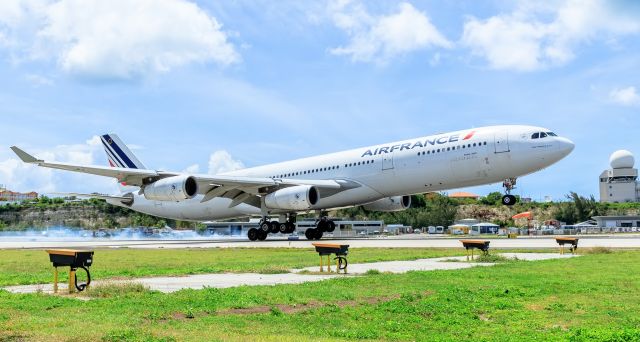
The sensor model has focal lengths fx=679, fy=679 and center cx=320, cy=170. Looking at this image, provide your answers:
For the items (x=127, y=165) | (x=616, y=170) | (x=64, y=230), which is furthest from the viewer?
(x=616, y=170)

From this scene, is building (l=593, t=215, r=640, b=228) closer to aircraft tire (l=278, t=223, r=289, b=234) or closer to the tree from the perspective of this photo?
the tree

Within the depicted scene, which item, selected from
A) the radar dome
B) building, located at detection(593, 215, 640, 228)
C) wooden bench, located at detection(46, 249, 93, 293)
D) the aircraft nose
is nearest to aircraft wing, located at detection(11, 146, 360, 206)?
the aircraft nose

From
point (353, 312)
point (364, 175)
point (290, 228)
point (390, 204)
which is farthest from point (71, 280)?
point (390, 204)

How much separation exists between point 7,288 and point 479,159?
3030cm

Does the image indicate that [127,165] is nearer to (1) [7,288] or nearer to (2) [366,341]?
(1) [7,288]

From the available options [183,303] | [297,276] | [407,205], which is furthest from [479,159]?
[183,303]

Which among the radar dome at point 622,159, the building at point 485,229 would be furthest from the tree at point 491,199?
the building at point 485,229

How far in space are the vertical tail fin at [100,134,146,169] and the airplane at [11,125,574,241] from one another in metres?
9.27

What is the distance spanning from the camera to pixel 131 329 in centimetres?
902

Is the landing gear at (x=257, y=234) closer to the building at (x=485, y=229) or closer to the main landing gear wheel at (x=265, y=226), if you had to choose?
the main landing gear wheel at (x=265, y=226)

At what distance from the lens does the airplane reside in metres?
40.1

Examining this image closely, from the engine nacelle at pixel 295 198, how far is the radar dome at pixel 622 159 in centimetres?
13057

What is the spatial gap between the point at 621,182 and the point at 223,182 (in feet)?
490

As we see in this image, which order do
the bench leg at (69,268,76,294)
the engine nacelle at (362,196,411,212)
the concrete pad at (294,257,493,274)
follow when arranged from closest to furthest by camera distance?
the bench leg at (69,268,76,294)
the concrete pad at (294,257,493,274)
the engine nacelle at (362,196,411,212)
